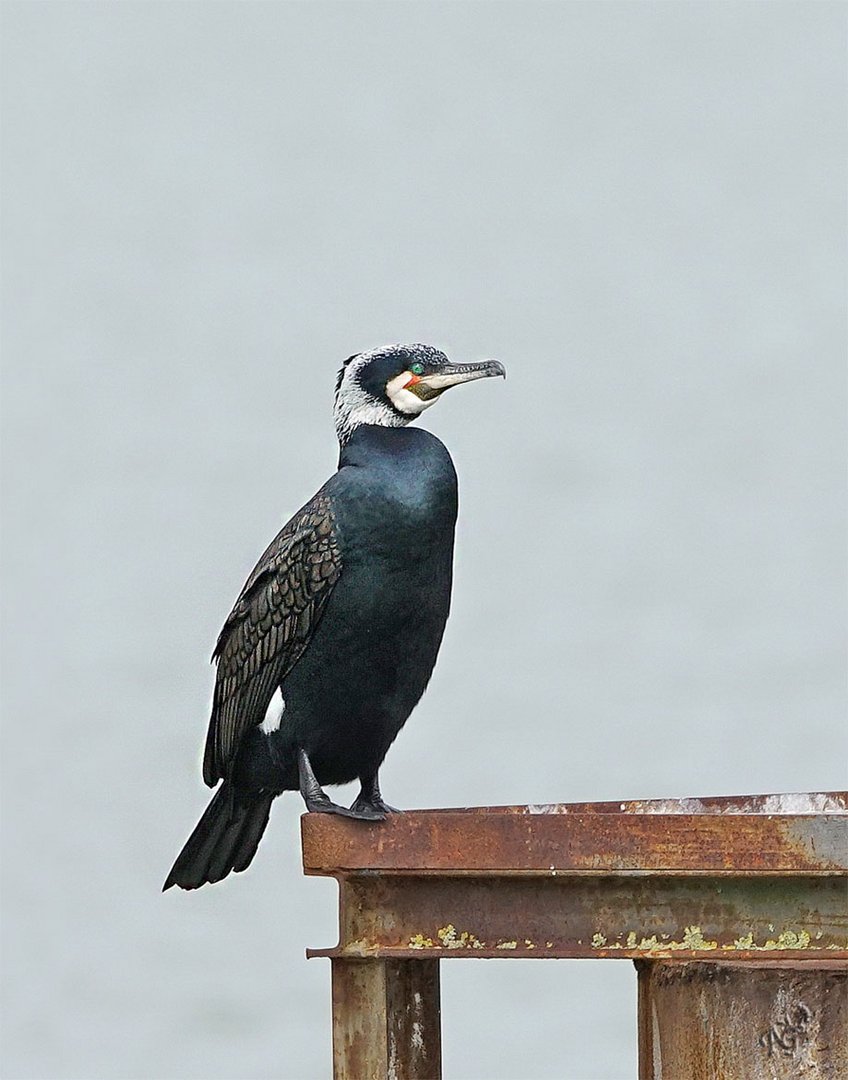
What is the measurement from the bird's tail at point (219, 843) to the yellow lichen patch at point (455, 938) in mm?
1283

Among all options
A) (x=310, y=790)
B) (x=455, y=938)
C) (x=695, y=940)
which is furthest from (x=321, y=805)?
(x=695, y=940)

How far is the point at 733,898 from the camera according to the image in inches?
129

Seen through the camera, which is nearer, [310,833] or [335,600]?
[310,833]

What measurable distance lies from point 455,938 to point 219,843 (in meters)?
1.35

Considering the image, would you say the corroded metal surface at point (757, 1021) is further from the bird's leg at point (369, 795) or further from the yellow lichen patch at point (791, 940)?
the bird's leg at point (369, 795)

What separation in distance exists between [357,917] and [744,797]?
110cm

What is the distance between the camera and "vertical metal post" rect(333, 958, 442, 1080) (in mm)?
3547

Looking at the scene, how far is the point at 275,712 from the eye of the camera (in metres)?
4.46

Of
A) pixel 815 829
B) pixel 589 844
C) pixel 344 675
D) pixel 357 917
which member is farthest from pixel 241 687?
pixel 815 829

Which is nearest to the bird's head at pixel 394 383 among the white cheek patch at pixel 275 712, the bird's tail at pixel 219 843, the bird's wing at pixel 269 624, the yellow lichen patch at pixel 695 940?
the bird's wing at pixel 269 624

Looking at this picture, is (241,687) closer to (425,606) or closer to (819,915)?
(425,606)

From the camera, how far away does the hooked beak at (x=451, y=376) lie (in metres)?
4.29

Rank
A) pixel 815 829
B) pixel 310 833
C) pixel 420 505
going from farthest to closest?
pixel 420 505
pixel 310 833
pixel 815 829

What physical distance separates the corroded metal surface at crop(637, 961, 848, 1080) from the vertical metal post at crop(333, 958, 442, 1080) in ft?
1.60
